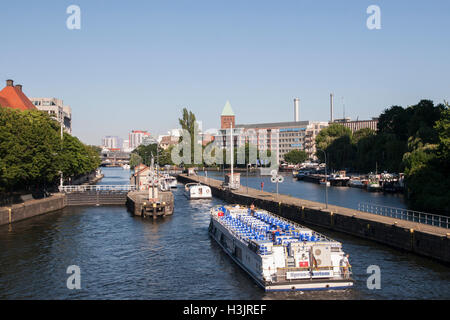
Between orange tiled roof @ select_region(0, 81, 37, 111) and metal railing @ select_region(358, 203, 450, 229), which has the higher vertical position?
orange tiled roof @ select_region(0, 81, 37, 111)

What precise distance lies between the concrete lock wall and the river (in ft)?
7.53

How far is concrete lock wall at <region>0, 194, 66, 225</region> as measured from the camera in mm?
59688

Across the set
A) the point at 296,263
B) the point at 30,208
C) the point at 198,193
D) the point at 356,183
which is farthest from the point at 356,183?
the point at 296,263

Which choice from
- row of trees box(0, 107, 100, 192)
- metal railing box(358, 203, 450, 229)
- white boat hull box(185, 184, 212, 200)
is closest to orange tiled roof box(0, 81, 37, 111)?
row of trees box(0, 107, 100, 192)

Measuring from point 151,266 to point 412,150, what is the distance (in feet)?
206

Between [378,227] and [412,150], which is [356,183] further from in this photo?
[378,227]

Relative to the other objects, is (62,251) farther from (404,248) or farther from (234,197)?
(234,197)

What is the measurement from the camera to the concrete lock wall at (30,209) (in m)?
59.7

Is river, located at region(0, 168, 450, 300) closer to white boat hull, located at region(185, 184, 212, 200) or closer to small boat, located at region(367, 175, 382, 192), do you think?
white boat hull, located at region(185, 184, 212, 200)

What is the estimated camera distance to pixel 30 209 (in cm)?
6675

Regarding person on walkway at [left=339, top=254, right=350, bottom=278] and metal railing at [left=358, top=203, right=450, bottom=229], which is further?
metal railing at [left=358, top=203, right=450, bottom=229]
